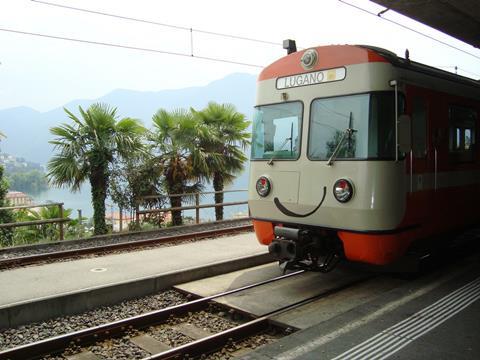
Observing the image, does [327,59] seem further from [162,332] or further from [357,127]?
[162,332]

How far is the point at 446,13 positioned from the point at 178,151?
306 inches

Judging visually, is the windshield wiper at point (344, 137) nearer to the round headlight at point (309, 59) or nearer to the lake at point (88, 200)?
the round headlight at point (309, 59)

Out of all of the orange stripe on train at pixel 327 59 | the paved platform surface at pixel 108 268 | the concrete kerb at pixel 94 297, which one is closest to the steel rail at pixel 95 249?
the paved platform surface at pixel 108 268

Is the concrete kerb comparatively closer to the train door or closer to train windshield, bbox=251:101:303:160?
train windshield, bbox=251:101:303:160

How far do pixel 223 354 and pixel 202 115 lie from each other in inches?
411

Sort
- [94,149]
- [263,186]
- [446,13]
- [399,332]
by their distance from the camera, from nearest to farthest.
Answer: [399,332] → [263,186] → [446,13] → [94,149]

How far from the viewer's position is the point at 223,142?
1357 cm

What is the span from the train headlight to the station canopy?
5909 millimetres

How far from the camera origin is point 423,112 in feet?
19.4

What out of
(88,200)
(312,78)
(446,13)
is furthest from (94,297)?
(446,13)

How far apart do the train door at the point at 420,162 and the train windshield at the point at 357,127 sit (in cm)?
53

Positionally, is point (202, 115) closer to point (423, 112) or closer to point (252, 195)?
point (252, 195)

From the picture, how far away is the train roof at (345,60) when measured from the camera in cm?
534

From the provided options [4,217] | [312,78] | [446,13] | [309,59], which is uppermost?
[446,13]
